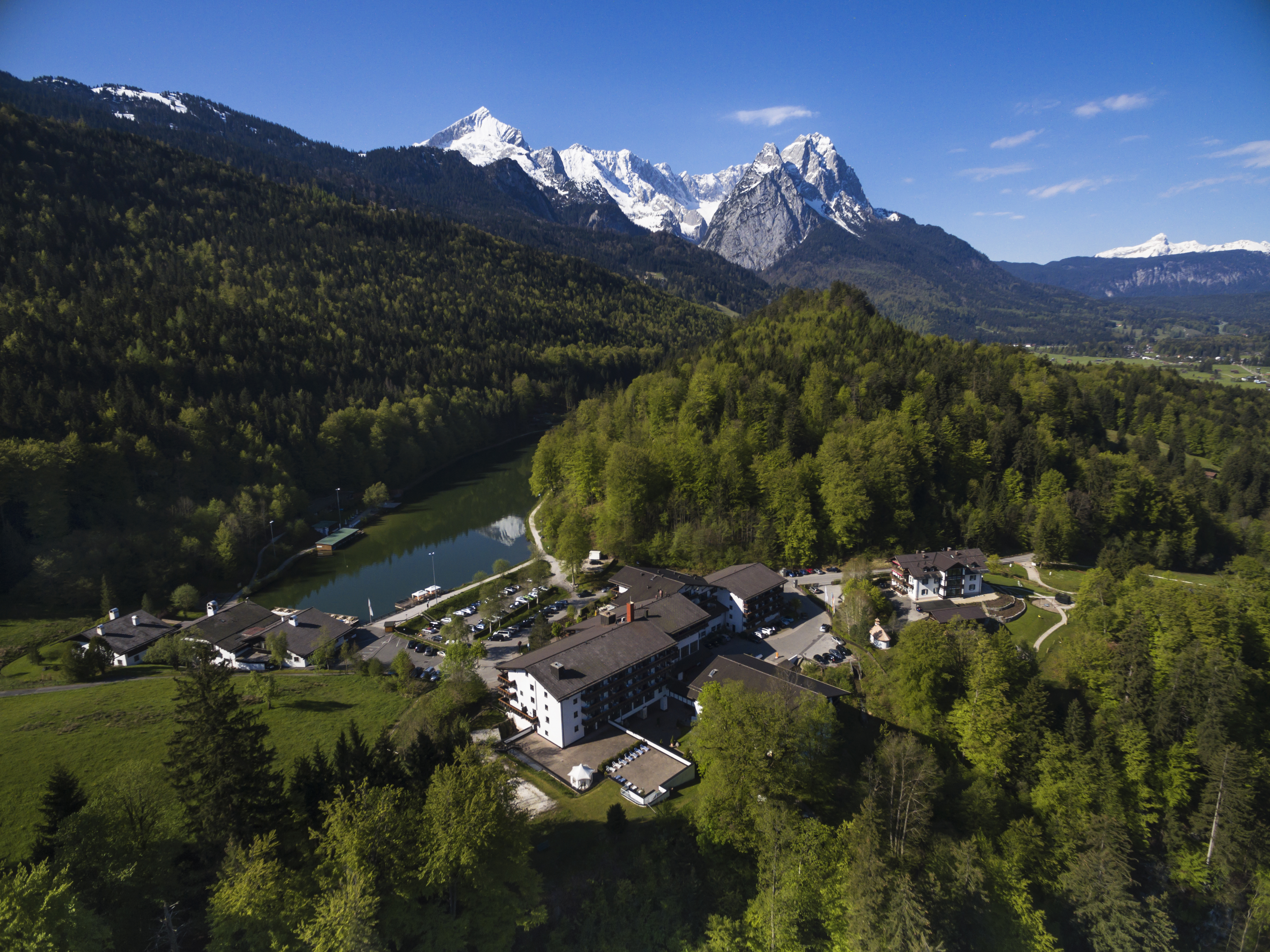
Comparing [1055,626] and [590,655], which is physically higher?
[590,655]

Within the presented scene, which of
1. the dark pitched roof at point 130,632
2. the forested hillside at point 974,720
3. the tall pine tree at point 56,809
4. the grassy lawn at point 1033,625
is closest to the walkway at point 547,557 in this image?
the forested hillside at point 974,720

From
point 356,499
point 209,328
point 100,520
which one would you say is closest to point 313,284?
point 209,328

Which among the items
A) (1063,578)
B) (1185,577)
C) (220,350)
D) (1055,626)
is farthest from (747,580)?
(220,350)

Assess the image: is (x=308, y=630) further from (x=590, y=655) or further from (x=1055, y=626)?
(x=1055, y=626)

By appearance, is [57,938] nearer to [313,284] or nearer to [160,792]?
[160,792]

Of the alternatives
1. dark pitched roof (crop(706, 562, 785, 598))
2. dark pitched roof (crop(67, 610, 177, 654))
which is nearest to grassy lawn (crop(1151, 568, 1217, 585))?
dark pitched roof (crop(706, 562, 785, 598))

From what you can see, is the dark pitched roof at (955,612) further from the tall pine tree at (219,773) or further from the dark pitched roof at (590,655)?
the tall pine tree at (219,773)
